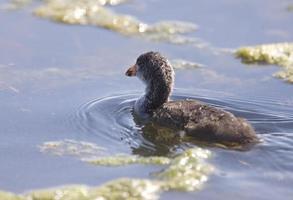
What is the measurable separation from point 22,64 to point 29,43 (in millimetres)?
718

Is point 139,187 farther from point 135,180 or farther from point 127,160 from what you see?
point 127,160

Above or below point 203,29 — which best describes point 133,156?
below

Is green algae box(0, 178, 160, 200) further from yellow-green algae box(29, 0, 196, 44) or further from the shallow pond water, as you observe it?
yellow-green algae box(29, 0, 196, 44)

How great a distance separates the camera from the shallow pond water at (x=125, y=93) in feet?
25.2

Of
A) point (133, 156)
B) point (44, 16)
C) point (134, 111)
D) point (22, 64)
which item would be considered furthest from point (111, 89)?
point (44, 16)

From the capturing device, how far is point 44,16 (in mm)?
12039

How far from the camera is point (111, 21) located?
1191 centimetres

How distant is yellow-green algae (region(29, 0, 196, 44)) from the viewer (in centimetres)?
1158

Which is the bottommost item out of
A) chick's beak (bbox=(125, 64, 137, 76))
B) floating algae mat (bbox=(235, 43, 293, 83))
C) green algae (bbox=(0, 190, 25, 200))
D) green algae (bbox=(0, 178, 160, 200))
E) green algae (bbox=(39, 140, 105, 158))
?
green algae (bbox=(0, 190, 25, 200))

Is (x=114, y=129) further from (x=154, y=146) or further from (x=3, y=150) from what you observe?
(x=3, y=150)

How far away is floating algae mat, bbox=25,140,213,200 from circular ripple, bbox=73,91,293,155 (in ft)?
0.95

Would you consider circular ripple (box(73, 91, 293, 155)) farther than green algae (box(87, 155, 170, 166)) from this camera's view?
Yes

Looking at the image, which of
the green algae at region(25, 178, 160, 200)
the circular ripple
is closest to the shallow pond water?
the circular ripple

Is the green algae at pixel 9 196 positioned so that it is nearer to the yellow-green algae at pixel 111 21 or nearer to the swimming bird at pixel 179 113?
the swimming bird at pixel 179 113
